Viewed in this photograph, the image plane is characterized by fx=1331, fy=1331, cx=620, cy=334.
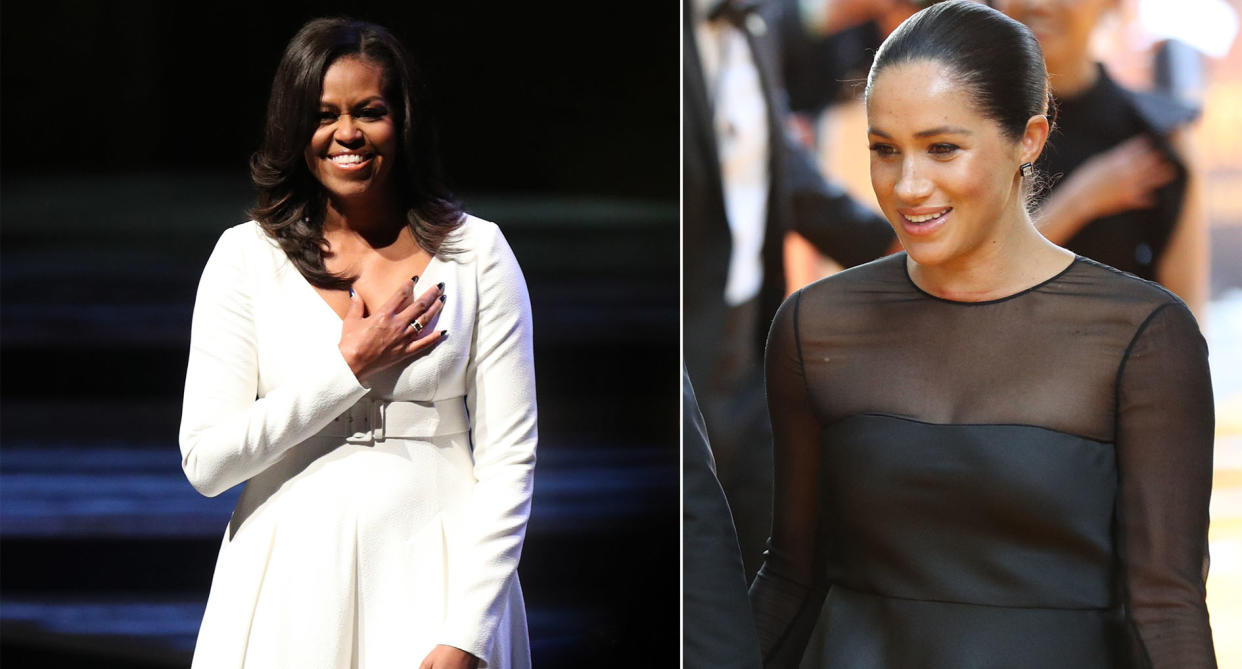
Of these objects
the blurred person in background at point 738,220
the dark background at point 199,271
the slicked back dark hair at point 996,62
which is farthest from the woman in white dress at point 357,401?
the slicked back dark hair at point 996,62

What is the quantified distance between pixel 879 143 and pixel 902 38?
8.3 inches

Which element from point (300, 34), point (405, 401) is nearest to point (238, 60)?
point (300, 34)

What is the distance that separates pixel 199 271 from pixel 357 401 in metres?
1.18

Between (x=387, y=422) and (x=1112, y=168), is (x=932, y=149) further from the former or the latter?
(x=387, y=422)

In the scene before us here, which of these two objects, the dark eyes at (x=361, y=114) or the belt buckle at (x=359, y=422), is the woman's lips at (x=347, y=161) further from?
the belt buckle at (x=359, y=422)

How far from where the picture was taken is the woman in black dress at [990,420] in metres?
2.46

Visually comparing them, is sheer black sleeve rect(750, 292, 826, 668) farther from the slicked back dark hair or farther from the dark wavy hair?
the dark wavy hair

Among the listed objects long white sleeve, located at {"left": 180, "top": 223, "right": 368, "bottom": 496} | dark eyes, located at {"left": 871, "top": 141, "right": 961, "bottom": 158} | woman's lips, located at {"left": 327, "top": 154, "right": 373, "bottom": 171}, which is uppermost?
dark eyes, located at {"left": 871, "top": 141, "right": 961, "bottom": 158}

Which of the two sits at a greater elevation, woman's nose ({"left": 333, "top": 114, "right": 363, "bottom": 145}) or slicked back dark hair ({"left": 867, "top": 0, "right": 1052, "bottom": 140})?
slicked back dark hair ({"left": 867, "top": 0, "right": 1052, "bottom": 140})

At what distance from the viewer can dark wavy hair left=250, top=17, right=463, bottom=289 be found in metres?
2.57

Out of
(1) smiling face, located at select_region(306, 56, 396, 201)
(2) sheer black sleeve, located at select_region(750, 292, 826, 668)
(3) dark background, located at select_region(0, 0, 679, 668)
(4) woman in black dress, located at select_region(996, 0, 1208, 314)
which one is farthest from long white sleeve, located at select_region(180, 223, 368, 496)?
(4) woman in black dress, located at select_region(996, 0, 1208, 314)

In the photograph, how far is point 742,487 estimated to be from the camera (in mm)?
2898

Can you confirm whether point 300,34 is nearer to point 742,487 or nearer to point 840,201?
point 840,201

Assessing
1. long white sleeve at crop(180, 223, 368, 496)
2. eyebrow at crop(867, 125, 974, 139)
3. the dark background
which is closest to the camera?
long white sleeve at crop(180, 223, 368, 496)
